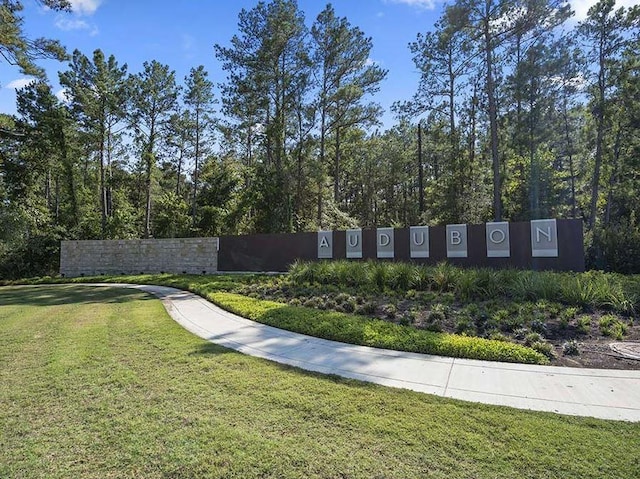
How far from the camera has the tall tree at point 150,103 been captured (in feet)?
82.2

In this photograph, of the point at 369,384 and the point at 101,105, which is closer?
the point at 369,384

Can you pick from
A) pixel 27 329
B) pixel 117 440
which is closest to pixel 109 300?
pixel 27 329

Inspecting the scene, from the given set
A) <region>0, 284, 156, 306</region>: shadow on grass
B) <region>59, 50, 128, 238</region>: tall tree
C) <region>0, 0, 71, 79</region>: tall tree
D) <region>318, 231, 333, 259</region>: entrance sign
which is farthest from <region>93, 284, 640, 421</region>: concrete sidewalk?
<region>59, 50, 128, 238</region>: tall tree

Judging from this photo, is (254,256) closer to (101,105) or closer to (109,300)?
(109,300)

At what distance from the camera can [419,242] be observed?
11906 mm

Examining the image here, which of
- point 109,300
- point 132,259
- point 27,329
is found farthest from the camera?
point 132,259

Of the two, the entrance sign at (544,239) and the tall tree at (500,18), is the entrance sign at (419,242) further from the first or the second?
the tall tree at (500,18)

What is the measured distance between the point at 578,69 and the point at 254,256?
19367 millimetres

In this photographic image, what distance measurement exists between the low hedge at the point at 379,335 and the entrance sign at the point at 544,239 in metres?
6.18

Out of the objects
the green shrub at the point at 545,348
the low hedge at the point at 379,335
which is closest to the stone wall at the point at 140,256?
the low hedge at the point at 379,335

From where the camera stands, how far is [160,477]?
7.45ft

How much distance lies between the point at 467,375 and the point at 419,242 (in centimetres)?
816

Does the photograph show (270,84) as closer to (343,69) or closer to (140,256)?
(343,69)

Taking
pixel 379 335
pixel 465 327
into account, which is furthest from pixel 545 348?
pixel 379 335
